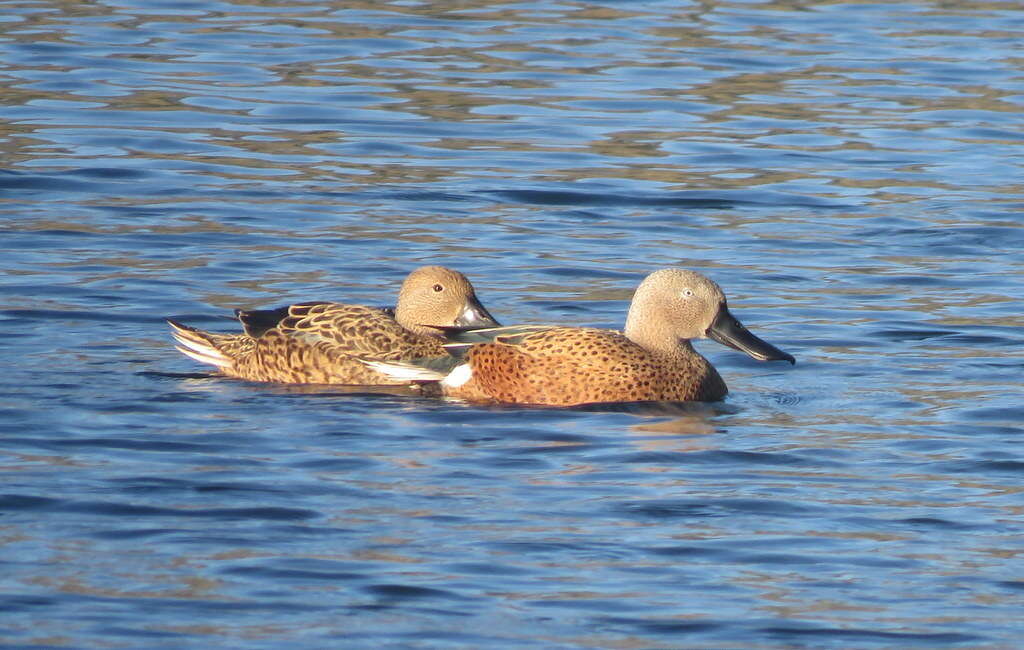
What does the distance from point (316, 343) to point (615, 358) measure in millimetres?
1283

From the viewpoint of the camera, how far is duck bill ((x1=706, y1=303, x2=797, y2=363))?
9.56 m

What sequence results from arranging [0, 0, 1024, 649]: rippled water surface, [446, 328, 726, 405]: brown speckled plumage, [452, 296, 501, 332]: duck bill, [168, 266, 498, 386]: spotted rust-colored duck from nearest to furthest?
[0, 0, 1024, 649]: rippled water surface
[446, 328, 726, 405]: brown speckled plumage
[168, 266, 498, 386]: spotted rust-colored duck
[452, 296, 501, 332]: duck bill

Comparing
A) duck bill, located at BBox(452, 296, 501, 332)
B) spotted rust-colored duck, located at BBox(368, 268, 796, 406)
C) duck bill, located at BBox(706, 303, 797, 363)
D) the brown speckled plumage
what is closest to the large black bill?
duck bill, located at BBox(452, 296, 501, 332)

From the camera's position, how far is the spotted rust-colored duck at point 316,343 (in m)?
9.52

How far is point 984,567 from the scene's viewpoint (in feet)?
22.4

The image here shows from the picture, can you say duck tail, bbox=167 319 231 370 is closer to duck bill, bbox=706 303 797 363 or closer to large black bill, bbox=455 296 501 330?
large black bill, bbox=455 296 501 330

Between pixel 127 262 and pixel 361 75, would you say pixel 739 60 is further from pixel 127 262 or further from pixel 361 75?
pixel 127 262

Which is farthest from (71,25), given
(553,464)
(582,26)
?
(553,464)

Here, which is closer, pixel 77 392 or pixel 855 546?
pixel 855 546

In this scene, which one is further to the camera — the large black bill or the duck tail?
the large black bill

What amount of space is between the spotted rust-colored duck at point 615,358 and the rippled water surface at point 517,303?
0.14m

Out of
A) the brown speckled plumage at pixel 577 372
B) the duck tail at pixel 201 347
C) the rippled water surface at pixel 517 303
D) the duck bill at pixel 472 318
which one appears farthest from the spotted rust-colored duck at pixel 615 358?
the duck tail at pixel 201 347

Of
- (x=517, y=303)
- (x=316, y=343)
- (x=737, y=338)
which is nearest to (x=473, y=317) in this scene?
(x=316, y=343)

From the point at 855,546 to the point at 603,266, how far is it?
202 inches
